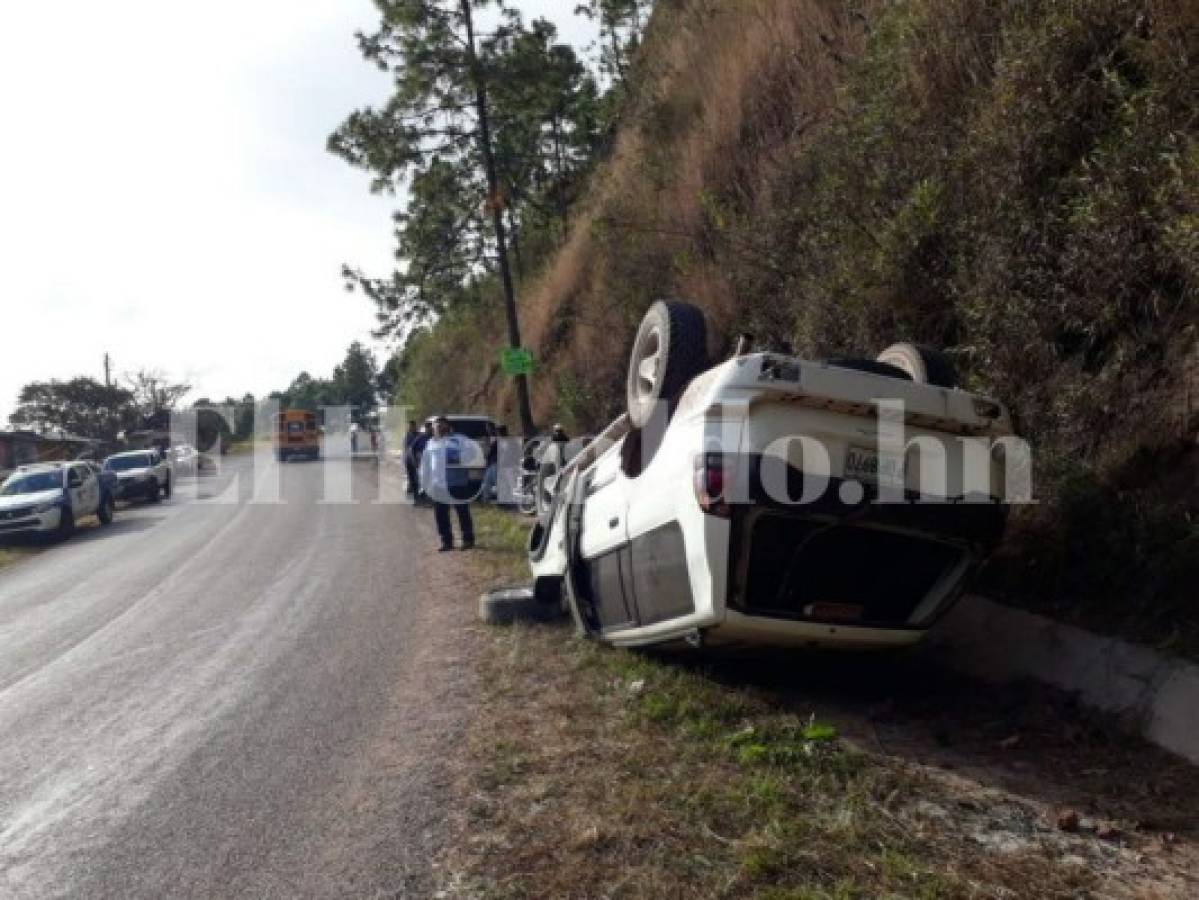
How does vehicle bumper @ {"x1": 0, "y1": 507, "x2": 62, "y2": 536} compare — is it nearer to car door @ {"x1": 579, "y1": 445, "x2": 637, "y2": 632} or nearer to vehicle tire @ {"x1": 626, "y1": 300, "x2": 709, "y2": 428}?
car door @ {"x1": 579, "y1": 445, "x2": 637, "y2": 632}

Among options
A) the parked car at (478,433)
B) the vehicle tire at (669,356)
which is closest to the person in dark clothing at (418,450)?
the parked car at (478,433)

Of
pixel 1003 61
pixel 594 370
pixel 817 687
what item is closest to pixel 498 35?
pixel 594 370

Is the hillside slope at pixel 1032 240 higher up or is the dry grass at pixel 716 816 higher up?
the hillside slope at pixel 1032 240

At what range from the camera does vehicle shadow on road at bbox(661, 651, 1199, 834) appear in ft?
13.3

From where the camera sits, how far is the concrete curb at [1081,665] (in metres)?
4.41

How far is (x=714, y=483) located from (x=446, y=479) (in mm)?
8590

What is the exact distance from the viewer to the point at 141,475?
2850 cm

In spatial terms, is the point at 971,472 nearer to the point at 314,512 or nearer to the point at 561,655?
the point at 561,655

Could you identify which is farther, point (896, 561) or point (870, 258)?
point (870, 258)

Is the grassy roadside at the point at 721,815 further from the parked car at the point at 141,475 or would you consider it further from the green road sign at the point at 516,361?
the parked car at the point at 141,475

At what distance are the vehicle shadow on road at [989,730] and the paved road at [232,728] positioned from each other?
2048 millimetres

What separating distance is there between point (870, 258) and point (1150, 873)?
17.5 feet

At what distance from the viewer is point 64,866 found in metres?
4.08

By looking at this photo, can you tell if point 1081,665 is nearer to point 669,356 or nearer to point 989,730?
point 989,730
